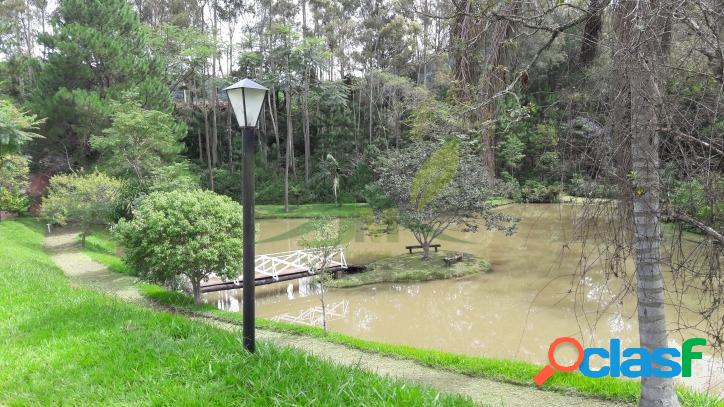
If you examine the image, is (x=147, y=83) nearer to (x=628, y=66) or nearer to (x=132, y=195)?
(x=132, y=195)

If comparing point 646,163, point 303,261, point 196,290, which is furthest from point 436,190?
point 646,163

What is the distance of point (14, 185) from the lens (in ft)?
61.0

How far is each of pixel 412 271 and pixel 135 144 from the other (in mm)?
11545

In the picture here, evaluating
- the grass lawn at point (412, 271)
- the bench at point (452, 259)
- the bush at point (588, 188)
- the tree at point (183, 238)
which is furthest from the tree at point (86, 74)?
the bush at point (588, 188)

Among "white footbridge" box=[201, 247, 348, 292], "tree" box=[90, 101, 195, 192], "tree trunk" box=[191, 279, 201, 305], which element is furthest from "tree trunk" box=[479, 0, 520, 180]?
"tree" box=[90, 101, 195, 192]

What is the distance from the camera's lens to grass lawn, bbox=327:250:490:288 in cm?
1302

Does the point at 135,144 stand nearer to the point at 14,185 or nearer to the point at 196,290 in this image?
the point at 14,185

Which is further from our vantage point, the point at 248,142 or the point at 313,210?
the point at 313,210

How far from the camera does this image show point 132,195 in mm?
17266

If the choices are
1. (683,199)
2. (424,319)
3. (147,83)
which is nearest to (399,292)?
(424,319)

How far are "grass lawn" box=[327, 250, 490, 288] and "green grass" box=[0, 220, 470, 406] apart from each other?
321 inches

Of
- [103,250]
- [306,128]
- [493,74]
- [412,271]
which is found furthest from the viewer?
[306,128]

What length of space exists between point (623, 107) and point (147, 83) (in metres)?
22.4

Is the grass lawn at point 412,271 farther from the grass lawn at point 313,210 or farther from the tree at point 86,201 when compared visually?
the grass lawn at point 313,210
